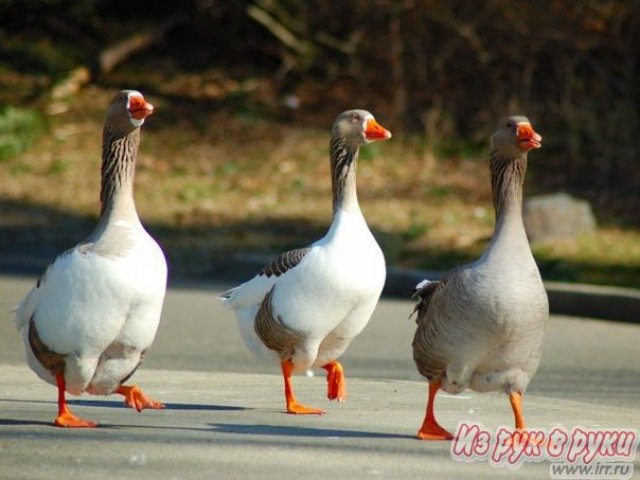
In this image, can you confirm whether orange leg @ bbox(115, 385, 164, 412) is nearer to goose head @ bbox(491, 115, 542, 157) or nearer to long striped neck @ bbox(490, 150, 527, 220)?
long striped neck @ bbox(490, 150, 527, 220)

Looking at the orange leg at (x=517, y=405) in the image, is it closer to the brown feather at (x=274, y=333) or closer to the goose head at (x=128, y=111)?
the brown feather at (x=274, y=333)

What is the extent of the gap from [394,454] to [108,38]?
16.8 m

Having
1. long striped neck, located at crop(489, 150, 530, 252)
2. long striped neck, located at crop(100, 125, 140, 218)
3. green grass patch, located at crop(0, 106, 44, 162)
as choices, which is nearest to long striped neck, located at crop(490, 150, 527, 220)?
long striped neck, located at crop(489, 150, 530, 252)

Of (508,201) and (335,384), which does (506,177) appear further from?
(335,384)

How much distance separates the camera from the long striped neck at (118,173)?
6.14 meters

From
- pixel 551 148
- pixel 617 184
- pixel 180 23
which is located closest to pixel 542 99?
pixel 551 148

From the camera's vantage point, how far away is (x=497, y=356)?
5.63m

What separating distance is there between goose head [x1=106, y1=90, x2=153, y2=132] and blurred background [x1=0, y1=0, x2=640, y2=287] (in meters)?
7.12

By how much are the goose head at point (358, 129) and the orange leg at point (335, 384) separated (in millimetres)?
1267

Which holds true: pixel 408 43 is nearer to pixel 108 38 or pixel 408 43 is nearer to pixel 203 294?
pixel 108 38

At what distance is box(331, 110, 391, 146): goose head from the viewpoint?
7246 mm

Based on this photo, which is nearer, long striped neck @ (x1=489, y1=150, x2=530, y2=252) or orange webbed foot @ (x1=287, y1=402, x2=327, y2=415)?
long striped neck @ (x1=489, y1=150, x2=530, y2=252)

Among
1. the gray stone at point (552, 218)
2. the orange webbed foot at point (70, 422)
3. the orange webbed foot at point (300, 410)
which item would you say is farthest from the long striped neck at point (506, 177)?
the gray stone at point (552, 218)

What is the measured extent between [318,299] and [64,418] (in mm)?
1396
